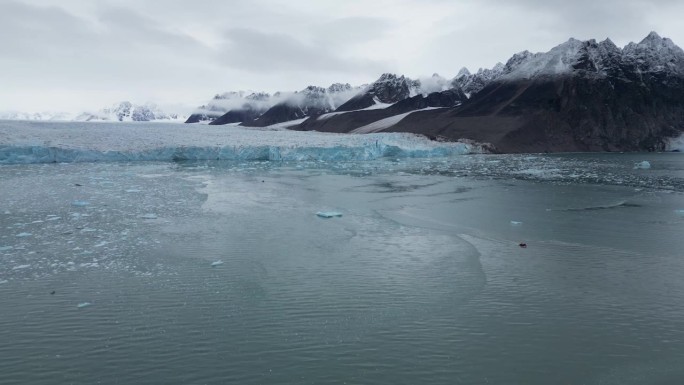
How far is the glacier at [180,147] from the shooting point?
3206 cm

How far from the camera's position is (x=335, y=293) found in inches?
314

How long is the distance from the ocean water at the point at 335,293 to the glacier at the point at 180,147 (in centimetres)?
1745

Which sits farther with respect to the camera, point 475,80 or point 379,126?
point 475,80

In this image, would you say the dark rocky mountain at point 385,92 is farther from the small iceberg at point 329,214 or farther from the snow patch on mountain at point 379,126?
the small iceberg at point 329,214

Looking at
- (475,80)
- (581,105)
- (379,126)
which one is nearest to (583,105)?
(581,105)

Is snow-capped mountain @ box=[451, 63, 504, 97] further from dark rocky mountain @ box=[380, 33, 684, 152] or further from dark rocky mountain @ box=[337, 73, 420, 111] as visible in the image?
dark rocky mountain @ box=[380, 33, 684, 152]

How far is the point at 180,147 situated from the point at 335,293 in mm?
31750

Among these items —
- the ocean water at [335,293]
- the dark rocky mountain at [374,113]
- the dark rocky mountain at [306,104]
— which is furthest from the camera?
the dark rocky mountain at [306,104]

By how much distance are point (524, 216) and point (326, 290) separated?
9.23m

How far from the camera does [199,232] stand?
478 inches

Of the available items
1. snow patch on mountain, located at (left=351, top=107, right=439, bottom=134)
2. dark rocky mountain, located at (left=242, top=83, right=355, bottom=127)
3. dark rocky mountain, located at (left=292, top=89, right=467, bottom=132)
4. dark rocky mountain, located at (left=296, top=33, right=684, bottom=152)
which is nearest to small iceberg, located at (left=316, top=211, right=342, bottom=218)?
dark rocky mountain, located at (left=296, top=33, right=684, bottom=152)

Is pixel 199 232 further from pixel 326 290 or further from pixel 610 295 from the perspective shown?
pixel 610 295

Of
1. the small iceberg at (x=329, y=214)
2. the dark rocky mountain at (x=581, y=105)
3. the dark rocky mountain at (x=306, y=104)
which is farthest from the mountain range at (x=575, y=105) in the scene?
the small iceberg at (x=329, y=214)

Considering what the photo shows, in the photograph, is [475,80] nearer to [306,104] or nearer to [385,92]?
[385,92]
